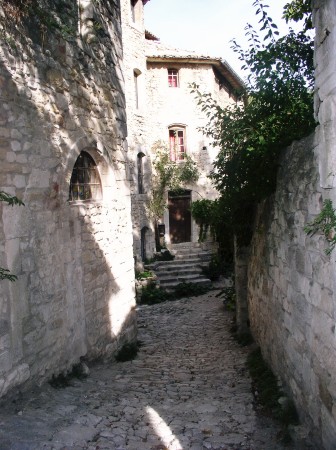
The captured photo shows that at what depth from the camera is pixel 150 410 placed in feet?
15.9

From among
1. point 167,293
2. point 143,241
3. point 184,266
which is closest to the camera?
point 167,293

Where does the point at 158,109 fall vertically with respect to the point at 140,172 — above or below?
above

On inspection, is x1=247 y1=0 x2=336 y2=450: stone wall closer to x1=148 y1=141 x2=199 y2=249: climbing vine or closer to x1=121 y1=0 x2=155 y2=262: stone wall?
x1=121 y1=0 x2=155 y2=262: stone wall

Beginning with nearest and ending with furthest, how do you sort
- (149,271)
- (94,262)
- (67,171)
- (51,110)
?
(51,110) → (67,171) → (94,262) → (149,271)

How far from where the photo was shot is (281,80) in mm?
5508

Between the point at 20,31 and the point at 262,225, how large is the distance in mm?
4066

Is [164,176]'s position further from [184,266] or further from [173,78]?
[173,78]

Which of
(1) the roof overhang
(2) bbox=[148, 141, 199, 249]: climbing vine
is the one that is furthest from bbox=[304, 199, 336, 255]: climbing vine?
(1) the roof overhang

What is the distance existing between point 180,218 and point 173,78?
5.92 m

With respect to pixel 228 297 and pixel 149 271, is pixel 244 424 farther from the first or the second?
pixel 149 271

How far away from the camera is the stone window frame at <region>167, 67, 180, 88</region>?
58.8 ft

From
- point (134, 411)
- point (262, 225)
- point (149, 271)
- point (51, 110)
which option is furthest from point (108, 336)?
point (149, 271)

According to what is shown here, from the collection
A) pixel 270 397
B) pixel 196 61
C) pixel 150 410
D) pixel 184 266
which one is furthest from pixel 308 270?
pixel 196 61

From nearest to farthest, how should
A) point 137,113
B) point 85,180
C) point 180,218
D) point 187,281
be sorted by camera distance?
point 85,180, point 187,281, point 137,113, point 180,218
